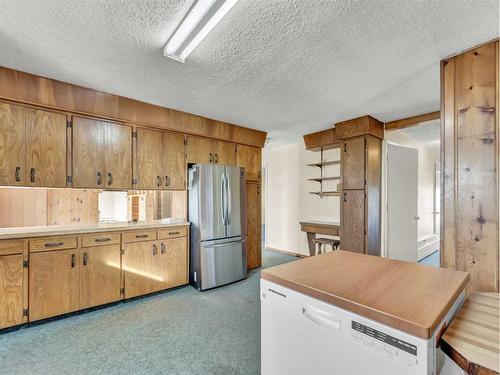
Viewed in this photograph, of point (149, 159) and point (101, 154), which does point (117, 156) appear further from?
point (149, 159)

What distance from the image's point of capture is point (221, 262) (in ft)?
11.4

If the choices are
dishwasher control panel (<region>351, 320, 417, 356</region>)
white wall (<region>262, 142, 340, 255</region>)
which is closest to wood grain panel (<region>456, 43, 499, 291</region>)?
dishwasher control panel (<region>351, 320, 417, 356</region>)

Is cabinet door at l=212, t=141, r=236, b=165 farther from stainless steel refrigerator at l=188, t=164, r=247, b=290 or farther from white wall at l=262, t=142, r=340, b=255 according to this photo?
white wall at l=262, t=142, r=340, b=255

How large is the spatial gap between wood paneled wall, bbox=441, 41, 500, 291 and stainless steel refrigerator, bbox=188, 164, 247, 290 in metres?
2.44

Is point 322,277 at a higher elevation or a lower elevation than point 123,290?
higher

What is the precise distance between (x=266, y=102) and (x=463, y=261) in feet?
7.99

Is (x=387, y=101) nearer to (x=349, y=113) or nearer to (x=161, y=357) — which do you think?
(x=349, y=113)

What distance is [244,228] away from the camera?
3824 mm

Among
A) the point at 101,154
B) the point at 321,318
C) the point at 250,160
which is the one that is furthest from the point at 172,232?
the point at 321,318

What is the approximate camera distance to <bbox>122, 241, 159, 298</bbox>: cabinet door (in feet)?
9.59

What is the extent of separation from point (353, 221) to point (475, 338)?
117 inches

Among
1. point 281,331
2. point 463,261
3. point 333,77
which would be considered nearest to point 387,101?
point 333,77

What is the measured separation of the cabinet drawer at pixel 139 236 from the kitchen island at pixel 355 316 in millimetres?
2198

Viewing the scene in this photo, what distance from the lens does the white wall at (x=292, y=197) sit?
187 inches
